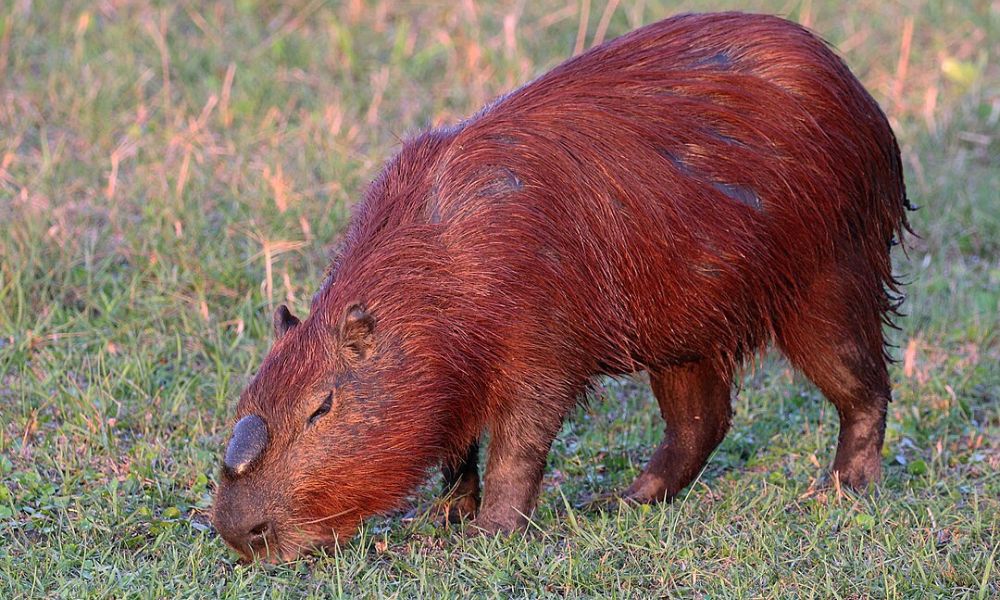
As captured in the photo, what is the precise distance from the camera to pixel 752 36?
4633 millimetres

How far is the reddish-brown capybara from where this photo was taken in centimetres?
414

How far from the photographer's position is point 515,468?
173 inches

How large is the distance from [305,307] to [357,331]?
1.60 m

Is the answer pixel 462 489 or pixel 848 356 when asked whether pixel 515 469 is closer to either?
pixel 462 489

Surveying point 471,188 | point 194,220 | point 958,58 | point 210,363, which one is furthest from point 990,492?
point 958,58

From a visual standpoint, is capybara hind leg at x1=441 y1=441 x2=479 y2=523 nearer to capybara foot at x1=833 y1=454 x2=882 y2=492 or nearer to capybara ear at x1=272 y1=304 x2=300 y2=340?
capybara ear at x1=272 y1=304 x2=300 y2=340

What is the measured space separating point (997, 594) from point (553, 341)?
1436 mm

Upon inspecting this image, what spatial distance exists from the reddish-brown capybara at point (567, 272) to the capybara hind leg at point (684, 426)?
5.5 inches

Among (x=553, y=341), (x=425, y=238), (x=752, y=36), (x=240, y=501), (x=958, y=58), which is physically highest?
(x=752, y=36)

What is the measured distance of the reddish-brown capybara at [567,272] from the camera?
13.6 ft

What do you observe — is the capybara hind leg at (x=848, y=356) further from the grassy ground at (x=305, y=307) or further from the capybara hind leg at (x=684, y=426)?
the capybara hind leg at (x=684, y=426)

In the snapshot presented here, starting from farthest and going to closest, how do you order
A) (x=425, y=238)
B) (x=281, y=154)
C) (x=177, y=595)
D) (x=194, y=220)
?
(x=281, y=154) → (x=194, y=220) → (x=425, y=238) → (x=177, y=595)

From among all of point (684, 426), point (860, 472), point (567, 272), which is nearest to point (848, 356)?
→ point (860, 472)

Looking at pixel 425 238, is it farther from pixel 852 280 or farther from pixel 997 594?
pixel 997 594
